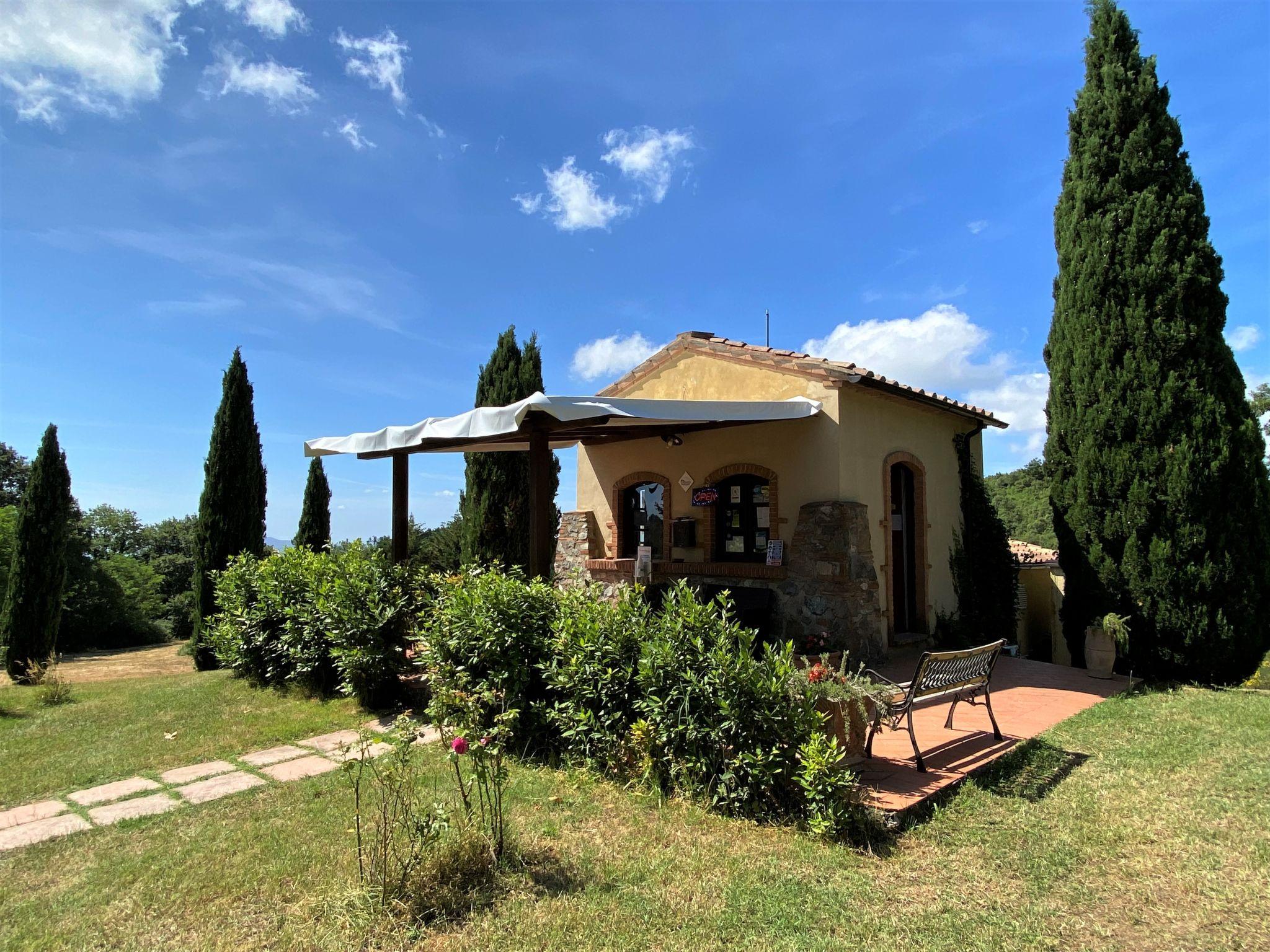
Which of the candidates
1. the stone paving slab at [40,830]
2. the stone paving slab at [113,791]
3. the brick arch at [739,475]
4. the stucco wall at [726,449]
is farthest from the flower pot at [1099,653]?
the stone paving slab at [40,830]

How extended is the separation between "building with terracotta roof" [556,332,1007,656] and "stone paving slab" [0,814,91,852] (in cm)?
664

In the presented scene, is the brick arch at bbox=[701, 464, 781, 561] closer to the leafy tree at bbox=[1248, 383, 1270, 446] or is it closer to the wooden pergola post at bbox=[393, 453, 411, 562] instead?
the wooden pergola post at bbox=[393, 453, 411, 562]

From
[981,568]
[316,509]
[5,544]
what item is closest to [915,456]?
[981,568]

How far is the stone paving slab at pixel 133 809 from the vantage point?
4.24 meters

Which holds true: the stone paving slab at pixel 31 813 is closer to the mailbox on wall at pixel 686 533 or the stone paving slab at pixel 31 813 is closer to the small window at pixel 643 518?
the mailbox on wall at pixel 686 533

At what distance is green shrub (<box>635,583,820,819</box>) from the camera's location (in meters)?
3.96

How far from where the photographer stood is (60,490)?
511 inches

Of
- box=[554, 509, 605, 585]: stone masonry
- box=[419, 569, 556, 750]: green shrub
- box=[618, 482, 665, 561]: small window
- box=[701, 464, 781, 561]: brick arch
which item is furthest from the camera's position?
box=[554, 509, 605, 585]: stone masonry

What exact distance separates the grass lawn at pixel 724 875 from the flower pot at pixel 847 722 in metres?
0.67

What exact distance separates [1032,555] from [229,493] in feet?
54.9

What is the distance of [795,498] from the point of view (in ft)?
28.6

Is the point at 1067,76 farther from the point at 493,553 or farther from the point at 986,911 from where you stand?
the point at 493,553

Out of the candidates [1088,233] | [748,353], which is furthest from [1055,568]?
[748,353]

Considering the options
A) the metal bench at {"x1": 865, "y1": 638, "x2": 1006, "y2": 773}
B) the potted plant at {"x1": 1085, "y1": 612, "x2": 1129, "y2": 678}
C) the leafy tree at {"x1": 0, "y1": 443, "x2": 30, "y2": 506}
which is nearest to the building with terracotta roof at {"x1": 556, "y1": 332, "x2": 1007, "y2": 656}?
the potted plant at {"x1": 1085, "y1": 612, "x2": 1129, "y2": 678}
